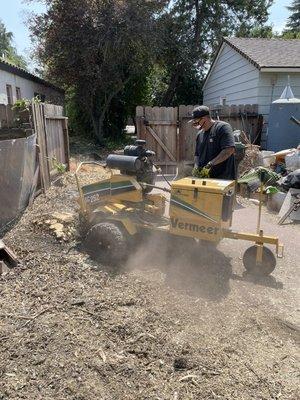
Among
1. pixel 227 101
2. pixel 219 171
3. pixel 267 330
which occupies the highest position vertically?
pixel 227 101

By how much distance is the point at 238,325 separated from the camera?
325cm

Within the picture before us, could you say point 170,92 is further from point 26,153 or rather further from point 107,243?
point 107,243

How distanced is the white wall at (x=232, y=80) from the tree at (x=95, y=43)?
10.3 feet

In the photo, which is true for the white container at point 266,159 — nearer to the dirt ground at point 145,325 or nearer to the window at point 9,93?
the dirt ground at point 145,325

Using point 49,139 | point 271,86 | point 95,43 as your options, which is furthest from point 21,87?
point 271,86

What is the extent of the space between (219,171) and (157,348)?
262cm

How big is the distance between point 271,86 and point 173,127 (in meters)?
3.36

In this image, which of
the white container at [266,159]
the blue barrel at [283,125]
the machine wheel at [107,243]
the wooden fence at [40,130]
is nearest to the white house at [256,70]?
the blue barrel at [283,125]

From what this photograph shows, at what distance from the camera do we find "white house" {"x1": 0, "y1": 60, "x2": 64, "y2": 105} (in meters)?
13.1

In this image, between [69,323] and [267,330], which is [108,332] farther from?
[267,330]

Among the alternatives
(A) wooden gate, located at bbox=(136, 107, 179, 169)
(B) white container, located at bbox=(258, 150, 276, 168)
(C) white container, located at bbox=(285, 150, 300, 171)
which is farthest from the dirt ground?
(A) wooden gate, located at bbox=(136, 107, 179, 169)

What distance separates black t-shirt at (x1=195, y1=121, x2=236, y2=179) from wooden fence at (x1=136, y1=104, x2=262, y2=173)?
565 cm

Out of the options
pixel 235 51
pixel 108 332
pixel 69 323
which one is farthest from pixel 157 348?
pixel 235 51

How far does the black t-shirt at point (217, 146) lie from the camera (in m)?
4.61
